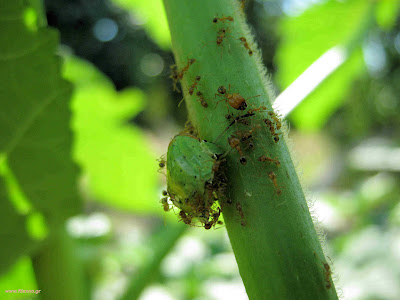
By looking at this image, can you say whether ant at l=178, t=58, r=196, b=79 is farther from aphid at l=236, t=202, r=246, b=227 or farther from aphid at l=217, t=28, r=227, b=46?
aphid at l=236, t=202, r=246, b=227

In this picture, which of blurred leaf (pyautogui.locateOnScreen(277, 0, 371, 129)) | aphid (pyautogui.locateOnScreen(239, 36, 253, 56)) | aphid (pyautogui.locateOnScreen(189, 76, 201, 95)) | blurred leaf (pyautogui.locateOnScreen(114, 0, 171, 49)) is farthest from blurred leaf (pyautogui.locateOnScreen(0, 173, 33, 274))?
blurred leaf (pyautogui.locateOnScreen(277, 0, 371, 129))

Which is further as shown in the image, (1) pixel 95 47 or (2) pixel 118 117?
(1) pixel 95 47

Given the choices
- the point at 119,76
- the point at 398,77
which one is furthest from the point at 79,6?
the point at 398,77

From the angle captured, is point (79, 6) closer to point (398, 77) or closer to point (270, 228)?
point (398, 77)

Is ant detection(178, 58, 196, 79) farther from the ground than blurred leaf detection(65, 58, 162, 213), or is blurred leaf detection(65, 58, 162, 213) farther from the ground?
blurred leaf detection(65, 58, 162, 213)

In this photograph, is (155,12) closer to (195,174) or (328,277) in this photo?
(195,174)

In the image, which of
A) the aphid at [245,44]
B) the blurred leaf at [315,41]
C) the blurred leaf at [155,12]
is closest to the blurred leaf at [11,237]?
the aphid at [245,44]

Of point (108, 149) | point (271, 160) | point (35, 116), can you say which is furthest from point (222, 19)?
point (108, 149)
